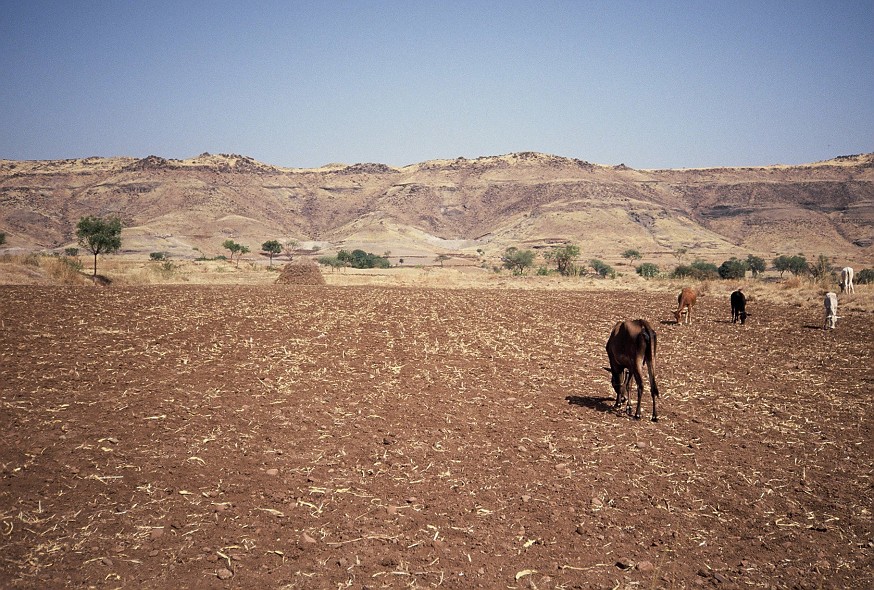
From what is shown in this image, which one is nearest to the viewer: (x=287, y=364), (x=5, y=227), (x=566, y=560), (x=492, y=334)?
(x=566, y=560)

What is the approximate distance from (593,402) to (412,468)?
4.46m

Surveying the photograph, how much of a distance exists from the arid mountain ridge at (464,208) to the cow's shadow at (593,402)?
98957 mm

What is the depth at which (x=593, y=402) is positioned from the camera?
9.95 metres

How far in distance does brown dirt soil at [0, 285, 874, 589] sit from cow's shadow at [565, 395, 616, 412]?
101mm

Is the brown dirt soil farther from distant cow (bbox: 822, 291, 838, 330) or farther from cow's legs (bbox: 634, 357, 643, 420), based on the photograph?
distant cow (bbox: 822, 291, 838, 330)

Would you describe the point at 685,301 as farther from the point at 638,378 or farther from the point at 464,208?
the point at 464,208

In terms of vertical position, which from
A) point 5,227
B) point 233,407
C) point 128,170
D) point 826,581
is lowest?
point 826,581

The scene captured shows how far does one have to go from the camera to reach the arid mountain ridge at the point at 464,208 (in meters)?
119

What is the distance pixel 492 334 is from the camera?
55.0 feet

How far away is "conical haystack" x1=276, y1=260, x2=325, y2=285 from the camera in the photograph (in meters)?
35.2

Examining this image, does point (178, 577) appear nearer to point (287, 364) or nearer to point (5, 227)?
point (287, 364)

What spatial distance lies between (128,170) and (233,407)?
202 metres

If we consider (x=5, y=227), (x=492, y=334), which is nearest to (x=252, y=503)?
(x=492, y=334)

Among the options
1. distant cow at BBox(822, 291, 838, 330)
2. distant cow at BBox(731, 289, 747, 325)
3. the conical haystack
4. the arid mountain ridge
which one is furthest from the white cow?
the arid mountain ridge
